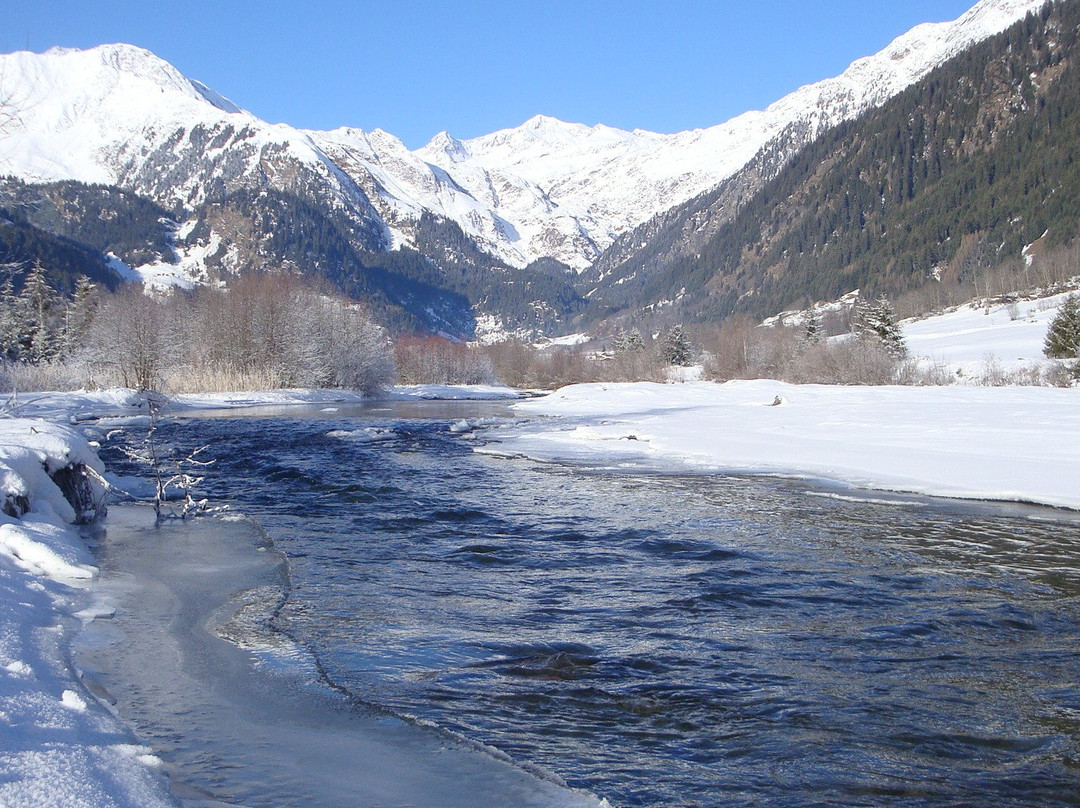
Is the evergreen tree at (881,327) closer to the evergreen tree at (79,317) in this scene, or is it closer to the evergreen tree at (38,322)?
the evergreen tree at (79,317)

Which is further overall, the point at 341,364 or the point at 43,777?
the point at 341,364

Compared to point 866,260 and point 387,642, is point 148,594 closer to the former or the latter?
point 387,642

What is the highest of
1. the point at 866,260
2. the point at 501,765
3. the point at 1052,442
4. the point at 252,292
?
the point at 866,260

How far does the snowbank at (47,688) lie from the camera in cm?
358

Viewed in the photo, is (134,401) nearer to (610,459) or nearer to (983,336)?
(610,459)

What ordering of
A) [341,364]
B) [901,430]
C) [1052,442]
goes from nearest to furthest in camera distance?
[1052,442] → [901,430] → [341,364]

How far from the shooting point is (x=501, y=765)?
498 cm

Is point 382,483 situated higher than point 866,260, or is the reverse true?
point 866,260

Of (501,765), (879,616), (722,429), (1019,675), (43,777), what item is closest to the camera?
(43,777)

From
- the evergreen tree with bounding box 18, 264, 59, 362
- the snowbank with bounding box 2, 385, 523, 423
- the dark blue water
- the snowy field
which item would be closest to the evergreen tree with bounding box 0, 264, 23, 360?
the evergreen tree with bounding box 18, 264, 59, 362

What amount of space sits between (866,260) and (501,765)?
181051 mm

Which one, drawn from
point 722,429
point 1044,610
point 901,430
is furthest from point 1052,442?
point 1044,610

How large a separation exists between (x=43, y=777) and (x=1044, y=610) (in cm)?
872

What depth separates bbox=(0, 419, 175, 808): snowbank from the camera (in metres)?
3.58
